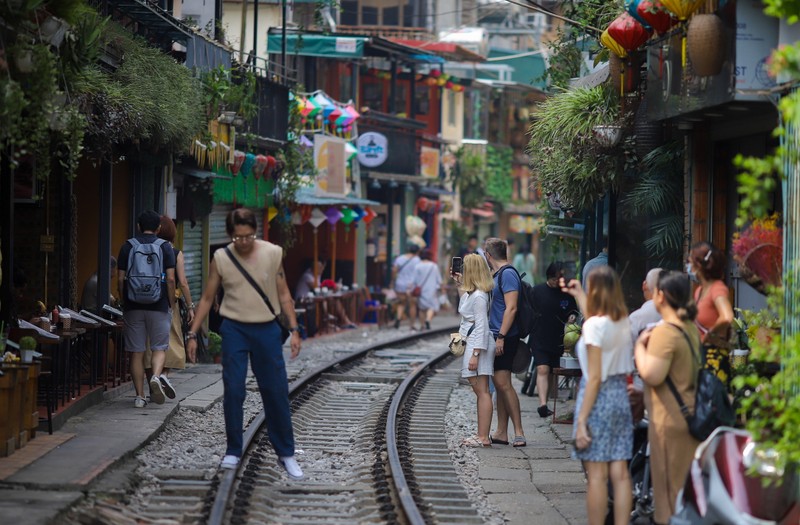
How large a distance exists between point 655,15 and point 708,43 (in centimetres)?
198

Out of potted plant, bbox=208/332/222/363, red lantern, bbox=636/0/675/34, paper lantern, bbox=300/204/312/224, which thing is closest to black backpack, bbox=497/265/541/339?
red lantern, bbox=636/0/675/34

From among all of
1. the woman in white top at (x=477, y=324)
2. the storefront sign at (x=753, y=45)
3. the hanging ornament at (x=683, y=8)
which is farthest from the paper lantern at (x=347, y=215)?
the storefront sign at (x=753, y=45)

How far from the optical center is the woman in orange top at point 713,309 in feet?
28.4

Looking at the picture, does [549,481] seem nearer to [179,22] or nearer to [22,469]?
[22,469]

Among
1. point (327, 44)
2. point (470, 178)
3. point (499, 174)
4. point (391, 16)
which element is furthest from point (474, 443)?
point (499, 174)

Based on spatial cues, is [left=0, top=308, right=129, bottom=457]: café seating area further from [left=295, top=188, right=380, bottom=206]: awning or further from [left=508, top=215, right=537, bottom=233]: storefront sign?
[left=508, top=215, right=537, bottom=233]: storefront sign

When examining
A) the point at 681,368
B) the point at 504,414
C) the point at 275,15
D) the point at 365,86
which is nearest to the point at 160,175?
the point at 504,414

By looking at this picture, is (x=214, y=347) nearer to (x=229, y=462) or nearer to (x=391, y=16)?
(x=229, y=462)

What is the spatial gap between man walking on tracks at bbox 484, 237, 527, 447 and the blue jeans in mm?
2473

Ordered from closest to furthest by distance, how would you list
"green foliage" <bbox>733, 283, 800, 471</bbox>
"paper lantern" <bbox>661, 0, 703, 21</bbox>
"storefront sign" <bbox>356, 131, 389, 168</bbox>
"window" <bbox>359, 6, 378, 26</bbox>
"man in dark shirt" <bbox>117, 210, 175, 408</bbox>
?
"green foliage" <bbox>733, 283, 800, 471</bbox>, "paper lantern" <bbox>661, 0, 703, 21</bbox>, "man in dark shirt" <bbox>117, 210, 175, 408</bbox>, "storefront sign" <bbox>356, 131, 389, 168</bbox>, "window" <bbox>359, 6, 378, 26</bbox>

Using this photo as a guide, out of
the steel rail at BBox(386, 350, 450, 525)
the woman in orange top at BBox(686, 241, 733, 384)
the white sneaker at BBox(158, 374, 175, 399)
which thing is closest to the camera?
the woman in orange top at BBox(686, 241, 733, 384)

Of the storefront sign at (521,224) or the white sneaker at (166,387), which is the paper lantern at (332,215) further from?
the storefront sign at (521,224)

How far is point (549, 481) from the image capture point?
1100cm

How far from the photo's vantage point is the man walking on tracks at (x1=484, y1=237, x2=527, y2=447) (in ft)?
39.4
